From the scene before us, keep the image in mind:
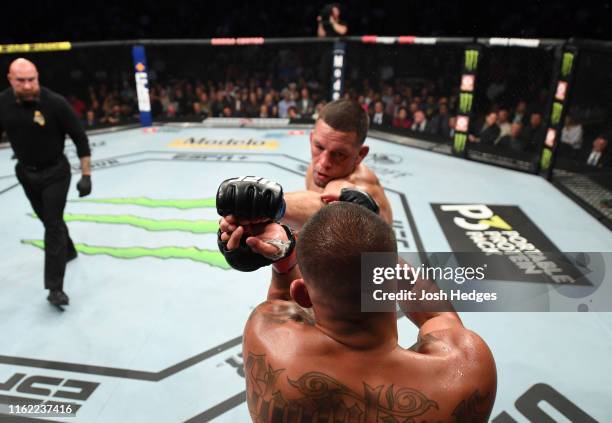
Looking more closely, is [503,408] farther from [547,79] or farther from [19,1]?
[19,1]

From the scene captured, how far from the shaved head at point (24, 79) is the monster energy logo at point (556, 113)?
5283 millimetres

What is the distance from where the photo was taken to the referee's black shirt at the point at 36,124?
3.12 m

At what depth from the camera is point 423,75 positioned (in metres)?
7.93

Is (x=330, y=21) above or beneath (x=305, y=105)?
above

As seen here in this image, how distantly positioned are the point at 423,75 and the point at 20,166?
6479mm

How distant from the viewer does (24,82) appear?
3.01 metres

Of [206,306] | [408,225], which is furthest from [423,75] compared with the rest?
[206,306]

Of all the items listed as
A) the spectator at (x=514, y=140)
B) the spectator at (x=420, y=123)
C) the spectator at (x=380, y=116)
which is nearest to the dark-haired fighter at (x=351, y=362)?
the spectator at (x=514, y=140)

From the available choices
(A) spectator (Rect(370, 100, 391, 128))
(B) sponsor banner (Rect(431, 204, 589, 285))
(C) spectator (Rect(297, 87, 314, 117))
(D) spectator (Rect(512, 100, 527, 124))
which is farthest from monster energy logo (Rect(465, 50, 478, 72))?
(C) spectator (Rect(297, 87, 314, 117))

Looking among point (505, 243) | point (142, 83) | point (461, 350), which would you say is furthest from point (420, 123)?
point (461, 350)

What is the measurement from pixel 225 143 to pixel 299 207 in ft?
18.9

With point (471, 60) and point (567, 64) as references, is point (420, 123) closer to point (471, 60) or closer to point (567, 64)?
point (471, 60)

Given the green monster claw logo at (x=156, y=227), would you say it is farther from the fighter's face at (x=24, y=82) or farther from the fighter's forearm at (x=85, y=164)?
the fighter's face at (x=24, y=82)

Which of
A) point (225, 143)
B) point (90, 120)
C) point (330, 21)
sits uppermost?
point (330, 21)
